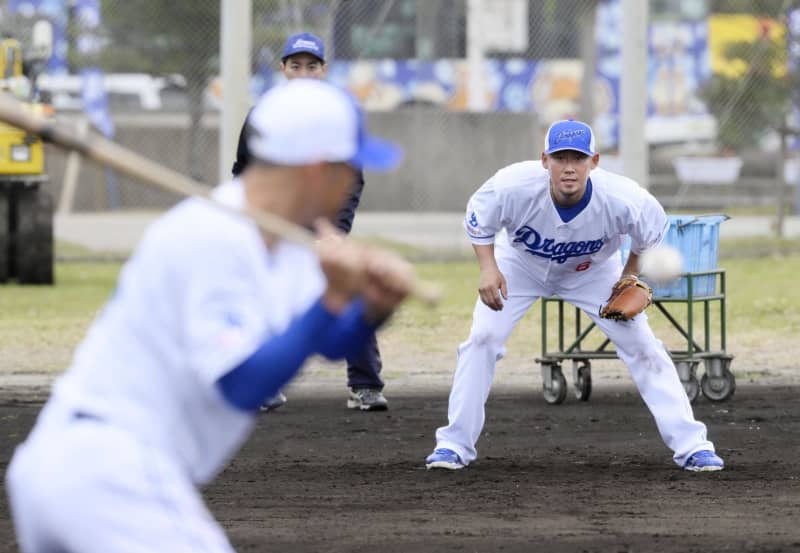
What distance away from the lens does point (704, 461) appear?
7.85m

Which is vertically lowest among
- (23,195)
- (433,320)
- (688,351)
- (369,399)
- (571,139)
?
(433,320)

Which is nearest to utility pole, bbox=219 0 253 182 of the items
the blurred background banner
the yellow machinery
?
the yellow machinery

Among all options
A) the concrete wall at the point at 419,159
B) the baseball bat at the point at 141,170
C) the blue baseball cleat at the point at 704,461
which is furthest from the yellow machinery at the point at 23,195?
the baseball bat at the point at 141,170

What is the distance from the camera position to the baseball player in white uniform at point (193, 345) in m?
3.41

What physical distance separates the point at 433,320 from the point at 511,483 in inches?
281

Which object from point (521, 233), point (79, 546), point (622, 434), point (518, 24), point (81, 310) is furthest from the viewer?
point (518, 24)

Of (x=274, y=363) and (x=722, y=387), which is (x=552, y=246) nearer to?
(x=722, y=387)

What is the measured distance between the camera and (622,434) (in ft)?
30.1

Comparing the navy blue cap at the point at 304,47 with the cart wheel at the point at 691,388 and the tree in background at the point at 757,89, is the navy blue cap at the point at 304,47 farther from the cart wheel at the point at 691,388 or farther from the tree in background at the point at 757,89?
the tree in background at the point at 757,89

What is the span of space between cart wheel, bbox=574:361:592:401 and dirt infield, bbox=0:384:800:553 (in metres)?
0.09

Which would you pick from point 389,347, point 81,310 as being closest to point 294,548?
point 389,347

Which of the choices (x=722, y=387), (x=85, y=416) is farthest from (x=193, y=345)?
(x=722, y=387)

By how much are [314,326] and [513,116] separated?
21463 mm

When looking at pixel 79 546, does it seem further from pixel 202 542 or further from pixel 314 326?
pixel 314 326
